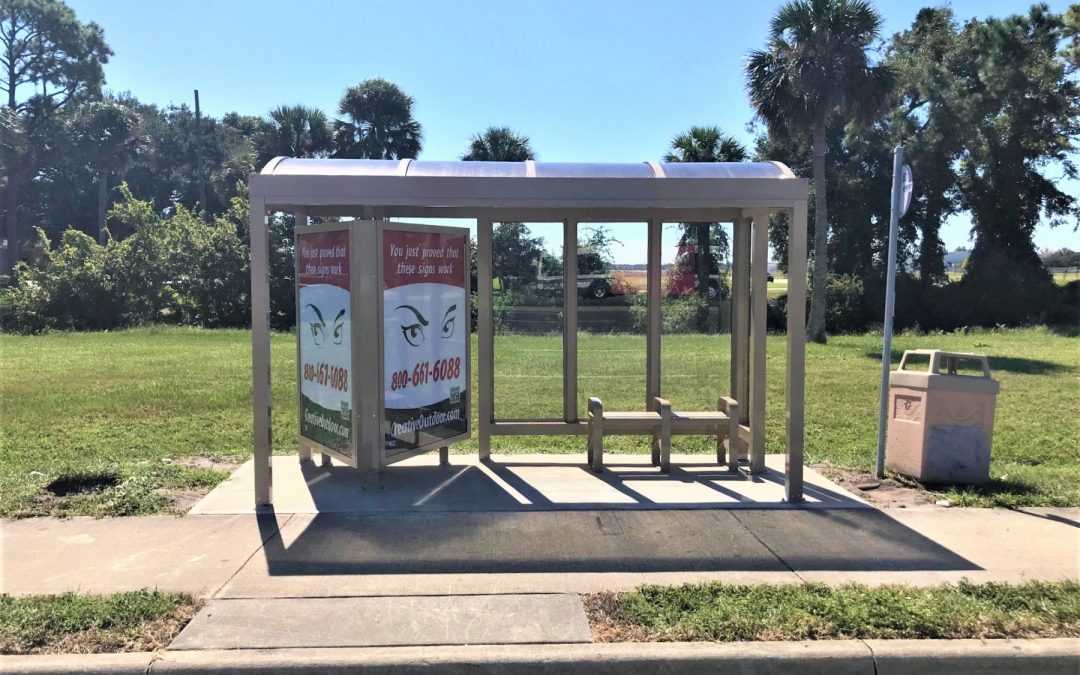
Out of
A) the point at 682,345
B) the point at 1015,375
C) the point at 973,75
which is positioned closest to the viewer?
the point at 682,345

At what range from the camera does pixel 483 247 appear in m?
7.31

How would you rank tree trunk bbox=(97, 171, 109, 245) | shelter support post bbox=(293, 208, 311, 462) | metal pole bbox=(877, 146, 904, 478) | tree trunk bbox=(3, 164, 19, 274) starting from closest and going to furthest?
metal pole bbox=(877, 146, 904, 478), shelter support post bbox=(293, 208, 311, 462), tree trunk bbox=(3, 164, 19, 274), tree trunk bbox=(97, 171, 109, 245)

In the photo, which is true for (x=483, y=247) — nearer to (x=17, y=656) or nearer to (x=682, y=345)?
(x=682, y=345)

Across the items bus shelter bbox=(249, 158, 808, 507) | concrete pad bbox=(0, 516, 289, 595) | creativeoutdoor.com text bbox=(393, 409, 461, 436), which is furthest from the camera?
creativeoutdoor.com text bbox=(393, 409, 461, 436)

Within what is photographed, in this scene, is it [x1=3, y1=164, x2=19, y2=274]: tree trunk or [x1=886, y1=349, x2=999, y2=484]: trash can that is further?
[x1=3, y1=164, x2=19, y2=274]: tree trunk

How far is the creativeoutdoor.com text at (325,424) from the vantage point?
639cm

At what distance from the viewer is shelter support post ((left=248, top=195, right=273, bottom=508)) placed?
5.59 meters

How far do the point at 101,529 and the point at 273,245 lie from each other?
920 inches

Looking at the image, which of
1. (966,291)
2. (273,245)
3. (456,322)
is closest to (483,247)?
(456,322)

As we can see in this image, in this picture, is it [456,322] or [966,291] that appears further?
[966,291]

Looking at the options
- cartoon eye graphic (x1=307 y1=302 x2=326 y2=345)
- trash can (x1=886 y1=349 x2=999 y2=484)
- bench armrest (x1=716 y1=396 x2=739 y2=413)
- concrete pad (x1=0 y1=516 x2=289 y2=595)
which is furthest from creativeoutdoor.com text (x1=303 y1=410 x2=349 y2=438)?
trash can (x1=886 y1=349 x2=999 y2=484)

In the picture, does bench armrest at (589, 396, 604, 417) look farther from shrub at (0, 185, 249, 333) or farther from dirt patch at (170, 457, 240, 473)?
shrub at (0, 185, 249, 333)

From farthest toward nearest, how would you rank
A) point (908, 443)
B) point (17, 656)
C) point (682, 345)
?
point (682, 345)
point (908, 443)
point (17, 656)

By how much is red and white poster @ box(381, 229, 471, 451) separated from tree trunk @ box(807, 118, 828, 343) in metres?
18.1
